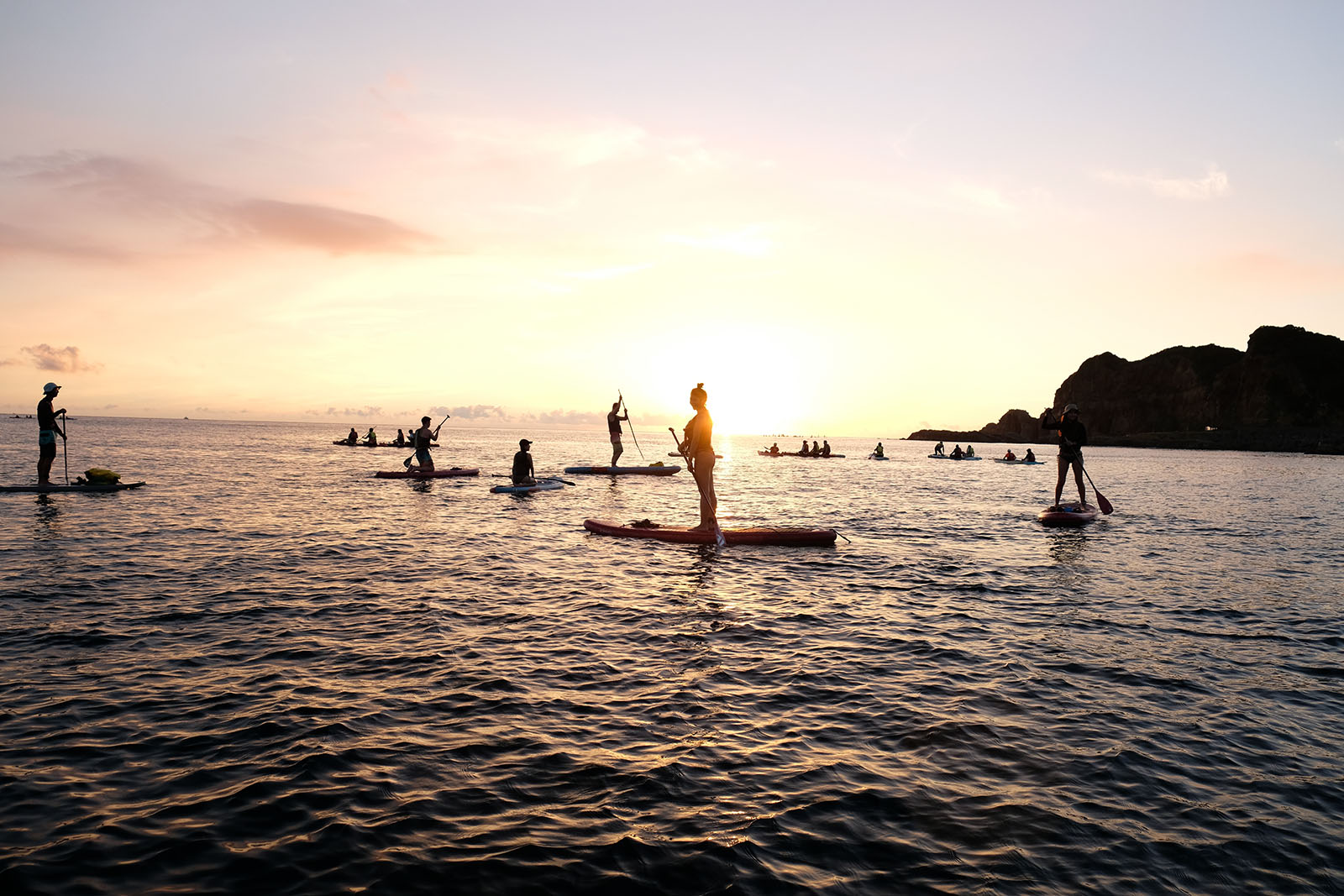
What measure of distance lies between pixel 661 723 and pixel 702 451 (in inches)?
471

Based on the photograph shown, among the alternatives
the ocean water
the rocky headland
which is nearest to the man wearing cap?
the ocean water

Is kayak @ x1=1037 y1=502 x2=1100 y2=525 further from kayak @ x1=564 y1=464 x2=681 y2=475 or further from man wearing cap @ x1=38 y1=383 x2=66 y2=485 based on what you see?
man wearing cap @ x1=38 y1=383 x2=66 y2=485

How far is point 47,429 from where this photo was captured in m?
26.6

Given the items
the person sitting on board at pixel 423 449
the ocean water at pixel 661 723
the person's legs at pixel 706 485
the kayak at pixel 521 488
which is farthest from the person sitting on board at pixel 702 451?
the person sitting on board at pixel 423 449

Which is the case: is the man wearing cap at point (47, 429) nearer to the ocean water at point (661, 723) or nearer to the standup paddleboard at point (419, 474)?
the ocean water at point (661, 723)

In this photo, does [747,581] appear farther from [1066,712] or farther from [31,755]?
[31,755]

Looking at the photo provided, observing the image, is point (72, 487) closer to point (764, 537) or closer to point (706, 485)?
point (706, 485)

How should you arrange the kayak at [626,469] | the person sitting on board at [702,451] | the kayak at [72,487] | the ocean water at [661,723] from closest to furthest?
1. the ocean water at [661,723]
2. the person sitting on board at [702,451]
3. the kayak at [72,487]
4. the kayak at [626,469]

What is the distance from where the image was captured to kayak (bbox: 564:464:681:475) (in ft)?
144

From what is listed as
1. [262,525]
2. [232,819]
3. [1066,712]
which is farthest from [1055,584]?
[262,525]

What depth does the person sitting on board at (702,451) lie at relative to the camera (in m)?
18.9

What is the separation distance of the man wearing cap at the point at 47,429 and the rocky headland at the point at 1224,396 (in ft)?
515

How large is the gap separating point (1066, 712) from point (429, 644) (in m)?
7.94

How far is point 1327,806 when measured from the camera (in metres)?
5.95
